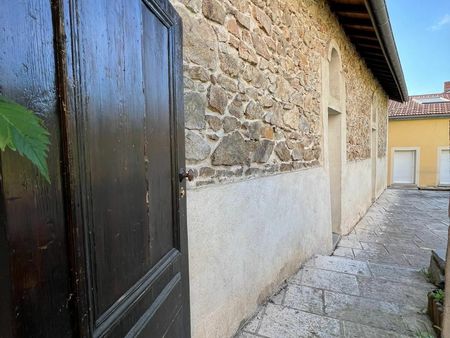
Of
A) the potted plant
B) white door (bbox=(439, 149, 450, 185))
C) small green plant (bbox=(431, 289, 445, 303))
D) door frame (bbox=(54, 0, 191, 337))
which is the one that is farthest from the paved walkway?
white door (bbox=(439, 149, 450, 185))

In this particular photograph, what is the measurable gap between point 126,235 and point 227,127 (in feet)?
3.55

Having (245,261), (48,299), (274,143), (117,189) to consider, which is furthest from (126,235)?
(274,143)

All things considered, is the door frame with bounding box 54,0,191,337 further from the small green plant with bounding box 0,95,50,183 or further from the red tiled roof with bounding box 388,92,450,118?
the red tiled roof with bounding box 388,92,450,118

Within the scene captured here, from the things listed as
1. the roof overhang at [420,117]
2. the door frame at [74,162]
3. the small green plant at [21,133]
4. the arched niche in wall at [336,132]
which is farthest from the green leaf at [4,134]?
the roof overhang at [420,117]

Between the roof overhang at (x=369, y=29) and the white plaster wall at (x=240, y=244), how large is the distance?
2366mm

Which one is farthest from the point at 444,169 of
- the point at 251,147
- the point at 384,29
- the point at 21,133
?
the point at 21,133

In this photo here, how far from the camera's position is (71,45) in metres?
0.56

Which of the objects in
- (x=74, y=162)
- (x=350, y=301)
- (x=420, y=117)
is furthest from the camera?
(x=420, y=117)

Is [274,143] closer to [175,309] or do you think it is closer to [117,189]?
[175,309]

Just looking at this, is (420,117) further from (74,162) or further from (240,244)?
(74,162)

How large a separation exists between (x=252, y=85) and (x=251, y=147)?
461mm

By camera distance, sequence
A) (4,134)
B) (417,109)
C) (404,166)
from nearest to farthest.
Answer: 1. (4,134)
2. (417,109)
3. (404,166)

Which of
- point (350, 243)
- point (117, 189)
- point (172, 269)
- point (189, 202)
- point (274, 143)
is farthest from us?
point (350, 243)

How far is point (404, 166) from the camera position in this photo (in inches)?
558
